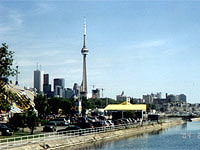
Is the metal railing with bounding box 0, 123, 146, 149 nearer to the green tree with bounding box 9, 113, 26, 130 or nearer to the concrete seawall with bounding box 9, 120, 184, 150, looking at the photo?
the concrete seawall with bounding box 9, 120, 184, 150

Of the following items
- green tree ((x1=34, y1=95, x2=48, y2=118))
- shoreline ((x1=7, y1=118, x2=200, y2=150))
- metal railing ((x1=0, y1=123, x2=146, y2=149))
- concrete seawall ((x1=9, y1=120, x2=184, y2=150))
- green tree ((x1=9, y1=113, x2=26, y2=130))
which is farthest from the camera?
green tree ((x1=34, y1=95, x2=48, y2=118))

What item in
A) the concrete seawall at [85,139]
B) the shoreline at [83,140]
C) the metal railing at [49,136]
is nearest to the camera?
the metal railing at [49,136]

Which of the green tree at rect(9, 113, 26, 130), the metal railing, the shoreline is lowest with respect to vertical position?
the shoreline

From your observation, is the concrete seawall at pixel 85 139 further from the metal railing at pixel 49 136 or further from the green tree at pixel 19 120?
the green tree at pixel 19 120

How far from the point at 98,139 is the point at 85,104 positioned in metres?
91.2

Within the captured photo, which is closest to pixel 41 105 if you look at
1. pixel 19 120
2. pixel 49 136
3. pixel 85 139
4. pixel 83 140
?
pixel 19 120

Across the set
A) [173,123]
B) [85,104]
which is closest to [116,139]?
[173,123]

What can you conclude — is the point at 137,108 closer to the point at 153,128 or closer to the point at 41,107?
the point at 153,128

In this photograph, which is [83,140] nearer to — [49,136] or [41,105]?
[49,136]

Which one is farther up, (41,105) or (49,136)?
(41,105)

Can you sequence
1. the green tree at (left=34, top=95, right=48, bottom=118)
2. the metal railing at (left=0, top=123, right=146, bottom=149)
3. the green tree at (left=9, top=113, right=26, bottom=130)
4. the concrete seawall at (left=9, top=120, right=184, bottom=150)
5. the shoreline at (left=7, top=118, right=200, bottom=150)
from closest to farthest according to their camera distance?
the metal railing at (left=0, top=123, right=146, bottom=149), the concrete seawall at (left=9, top=120, right=184, bottom=150), the shoreline at (left=7, top=118, right=200, bottom=150), the green tree at (left=9, top=113, right=26, bottom=130), the green tree at (left=34, top=95, right=48, bottom=118)

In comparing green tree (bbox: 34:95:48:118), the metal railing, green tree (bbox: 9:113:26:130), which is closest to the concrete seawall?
the metal railing

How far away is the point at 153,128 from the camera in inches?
4033

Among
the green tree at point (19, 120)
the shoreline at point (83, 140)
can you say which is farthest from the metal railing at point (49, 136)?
the green tree at point (19, 120)
